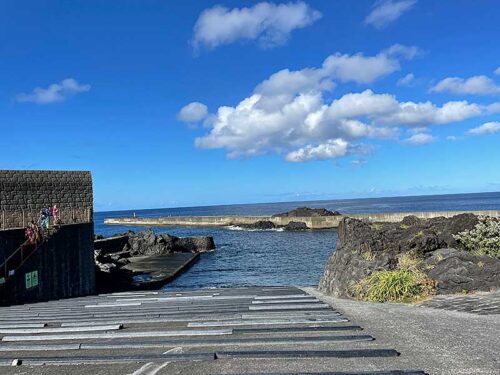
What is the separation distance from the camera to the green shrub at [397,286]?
31.5 feet

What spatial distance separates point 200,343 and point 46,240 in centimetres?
1162

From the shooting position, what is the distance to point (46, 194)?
64.7ft

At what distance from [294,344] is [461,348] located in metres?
2.00

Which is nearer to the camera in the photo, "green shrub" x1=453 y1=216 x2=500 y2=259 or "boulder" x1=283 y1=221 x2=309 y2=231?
"green shrub" x1=453 y1=216 x2=500 y2=259

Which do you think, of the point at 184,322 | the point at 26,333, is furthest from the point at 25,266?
the point at 184,322

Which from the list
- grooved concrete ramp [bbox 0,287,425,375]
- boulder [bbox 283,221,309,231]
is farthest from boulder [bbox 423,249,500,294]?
boulder [bbox 283,221,309,231]

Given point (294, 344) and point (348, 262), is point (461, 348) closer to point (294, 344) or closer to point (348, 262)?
point (294, 344)

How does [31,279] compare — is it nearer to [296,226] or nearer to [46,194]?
[46,194]

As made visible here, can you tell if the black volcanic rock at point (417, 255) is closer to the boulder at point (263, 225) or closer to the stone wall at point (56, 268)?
the stone wall at point (56, 268)

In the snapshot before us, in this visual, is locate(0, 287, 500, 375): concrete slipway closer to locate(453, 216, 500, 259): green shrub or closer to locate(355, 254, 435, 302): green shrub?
locate(355, 254, 435, 302): green shrub

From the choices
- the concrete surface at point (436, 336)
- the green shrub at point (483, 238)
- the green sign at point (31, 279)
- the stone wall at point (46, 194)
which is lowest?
the green sign at point (31, 279)

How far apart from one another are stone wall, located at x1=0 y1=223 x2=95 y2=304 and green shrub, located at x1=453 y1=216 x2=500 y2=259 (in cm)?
1281

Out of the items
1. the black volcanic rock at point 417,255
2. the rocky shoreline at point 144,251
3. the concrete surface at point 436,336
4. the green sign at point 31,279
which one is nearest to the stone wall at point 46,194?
the green sign at point 31,279

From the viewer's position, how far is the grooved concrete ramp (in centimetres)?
461
